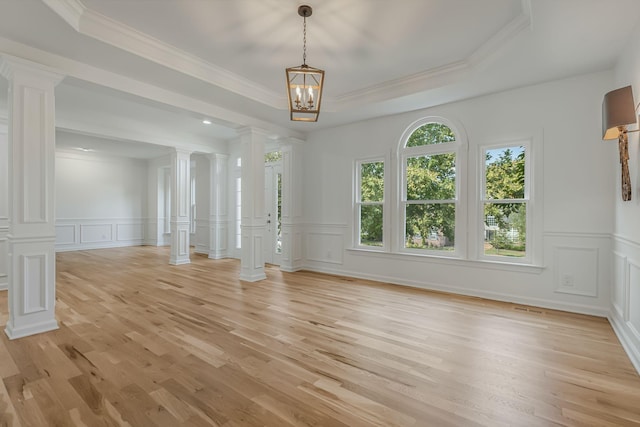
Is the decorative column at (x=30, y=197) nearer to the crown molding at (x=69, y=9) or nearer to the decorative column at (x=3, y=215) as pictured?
the crown molding at (x=69, y=9)

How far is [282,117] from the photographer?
5.13m

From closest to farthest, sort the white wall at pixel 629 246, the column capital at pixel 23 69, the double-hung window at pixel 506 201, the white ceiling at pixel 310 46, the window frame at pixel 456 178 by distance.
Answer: the white wall at pixel 629 246, the white ceiling at pixel 310 46, the column capital at pixel 23 69, the double-hung window at pixel 506 201, the window frame at pixel 456 178

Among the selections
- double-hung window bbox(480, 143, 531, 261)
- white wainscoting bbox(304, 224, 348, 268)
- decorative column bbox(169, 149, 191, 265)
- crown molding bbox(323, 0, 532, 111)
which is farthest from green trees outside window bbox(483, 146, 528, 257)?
decorative column bbox(169, 149, 191, 265)

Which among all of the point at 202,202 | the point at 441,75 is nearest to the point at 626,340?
the point at 441,75

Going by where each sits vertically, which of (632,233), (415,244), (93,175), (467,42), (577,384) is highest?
(467,42)

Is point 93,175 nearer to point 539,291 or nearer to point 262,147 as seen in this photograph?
point 262,147

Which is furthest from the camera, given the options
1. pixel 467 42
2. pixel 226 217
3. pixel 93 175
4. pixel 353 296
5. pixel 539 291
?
pixel 93 175

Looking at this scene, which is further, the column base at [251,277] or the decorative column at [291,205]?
the decorative column at [291,205]

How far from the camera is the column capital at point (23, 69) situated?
108 inches

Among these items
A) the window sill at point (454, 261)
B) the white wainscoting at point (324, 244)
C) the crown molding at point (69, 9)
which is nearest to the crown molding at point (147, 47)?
the crown molding at point (69, 9)

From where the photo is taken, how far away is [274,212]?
686 cm

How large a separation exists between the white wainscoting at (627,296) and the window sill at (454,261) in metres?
0.74

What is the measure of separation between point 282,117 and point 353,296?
308 cm

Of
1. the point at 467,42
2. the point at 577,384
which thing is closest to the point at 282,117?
the point at 467,42
